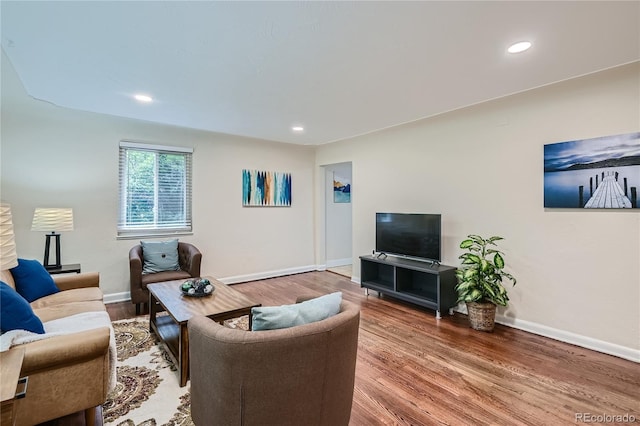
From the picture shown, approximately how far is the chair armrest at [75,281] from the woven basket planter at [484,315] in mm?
4015

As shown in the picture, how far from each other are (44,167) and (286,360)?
13.8 ft

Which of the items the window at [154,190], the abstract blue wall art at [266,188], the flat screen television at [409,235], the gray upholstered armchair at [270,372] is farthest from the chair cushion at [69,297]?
the flat screen television at [409,235]

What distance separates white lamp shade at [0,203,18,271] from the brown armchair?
1.85 metres

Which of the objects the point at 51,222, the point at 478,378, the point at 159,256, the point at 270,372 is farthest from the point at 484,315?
the point at 51,222

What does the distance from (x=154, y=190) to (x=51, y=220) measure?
52.5 inches

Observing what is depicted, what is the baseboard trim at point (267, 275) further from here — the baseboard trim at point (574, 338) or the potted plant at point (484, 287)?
the baseboard trim at point (574, 338)

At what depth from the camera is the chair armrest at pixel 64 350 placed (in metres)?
1.46

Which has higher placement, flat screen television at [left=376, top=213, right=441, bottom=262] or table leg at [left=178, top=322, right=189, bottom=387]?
flat screen television at [left=376, top=213, right=441, bottom=262]

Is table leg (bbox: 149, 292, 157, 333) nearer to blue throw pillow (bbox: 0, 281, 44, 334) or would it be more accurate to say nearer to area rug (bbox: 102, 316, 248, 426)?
area rug (bbox: 102, 316, 248, 426)

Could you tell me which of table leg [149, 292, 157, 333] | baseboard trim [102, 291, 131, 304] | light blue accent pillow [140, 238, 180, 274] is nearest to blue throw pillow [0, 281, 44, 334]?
table leg [149, 292, 157, 333]

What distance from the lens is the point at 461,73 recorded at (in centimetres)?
261

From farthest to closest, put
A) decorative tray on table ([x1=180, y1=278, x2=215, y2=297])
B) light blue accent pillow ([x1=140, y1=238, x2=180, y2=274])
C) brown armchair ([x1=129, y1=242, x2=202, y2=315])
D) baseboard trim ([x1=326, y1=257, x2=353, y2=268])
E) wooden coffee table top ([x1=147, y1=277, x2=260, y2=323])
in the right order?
baseboard trim ([x1=326, y1=257, x2=353, y2=268]) → light blue accent pillow ([x1=140, y1=238, x2=180, y2=274]) → brown armchair ([x1=129, y1=242, x2=202, y2=315]) → decorative tray on table ([x1=180, y1=278, x2=215, y2=297]) → wooden coffee table top ([x1=147, y1=277, x2=260, y2=323])

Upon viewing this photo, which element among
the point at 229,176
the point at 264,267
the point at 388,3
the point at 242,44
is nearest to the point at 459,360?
the point at 388,3

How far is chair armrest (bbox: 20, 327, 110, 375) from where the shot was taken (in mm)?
1456
